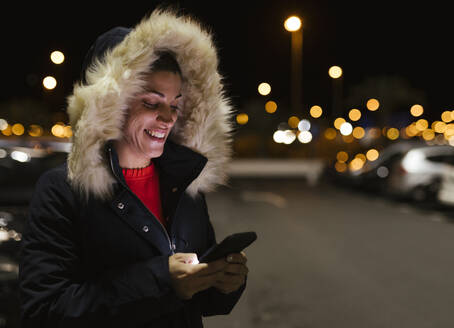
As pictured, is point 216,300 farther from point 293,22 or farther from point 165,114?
point 293,22

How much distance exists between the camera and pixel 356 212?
12.5 meters

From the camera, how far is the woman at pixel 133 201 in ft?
4.62

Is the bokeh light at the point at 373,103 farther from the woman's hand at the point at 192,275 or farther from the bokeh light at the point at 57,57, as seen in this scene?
the woman's hand at the point at 192,275

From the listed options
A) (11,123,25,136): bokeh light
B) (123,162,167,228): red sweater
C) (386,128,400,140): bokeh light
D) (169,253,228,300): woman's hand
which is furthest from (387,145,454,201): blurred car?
(386,128,400,140): bokeh light

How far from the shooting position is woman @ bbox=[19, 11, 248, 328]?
1407mm

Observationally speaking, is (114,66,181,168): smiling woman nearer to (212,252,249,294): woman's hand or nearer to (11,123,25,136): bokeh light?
(212,252,249,294): woman's hand

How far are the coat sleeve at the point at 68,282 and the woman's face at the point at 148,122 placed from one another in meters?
0.27

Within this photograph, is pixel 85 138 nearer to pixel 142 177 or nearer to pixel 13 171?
pixel 142 177

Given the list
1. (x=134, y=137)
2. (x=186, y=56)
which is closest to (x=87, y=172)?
(x=134, y=137)

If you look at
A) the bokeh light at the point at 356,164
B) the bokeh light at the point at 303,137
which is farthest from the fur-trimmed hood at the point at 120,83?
the bokeh light at the point at 303,137

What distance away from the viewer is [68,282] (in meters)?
1.41

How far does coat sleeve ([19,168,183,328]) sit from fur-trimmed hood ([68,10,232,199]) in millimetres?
101

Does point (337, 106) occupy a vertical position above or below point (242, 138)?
above

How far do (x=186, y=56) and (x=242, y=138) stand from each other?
47246 millimetres
